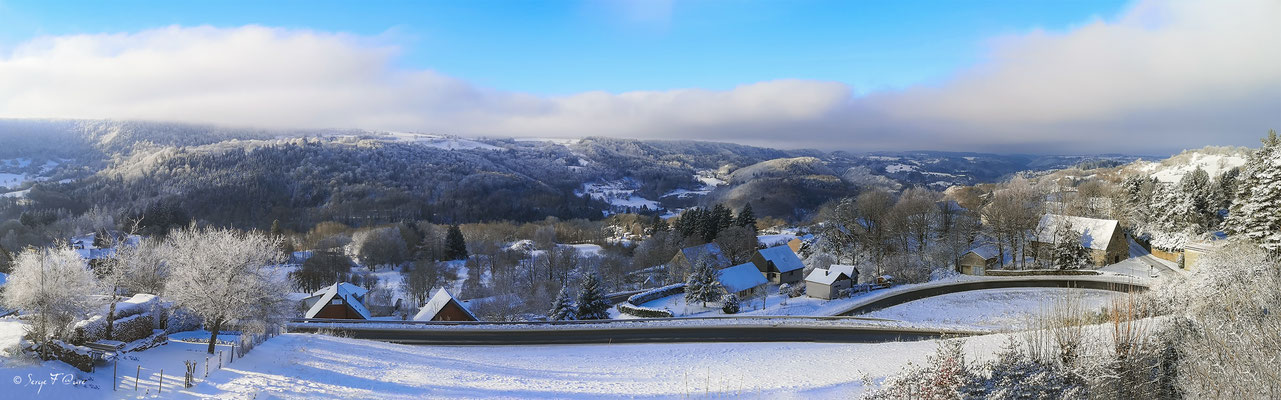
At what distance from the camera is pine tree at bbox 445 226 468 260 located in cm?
8606

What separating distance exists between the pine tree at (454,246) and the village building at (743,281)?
52.5 metres

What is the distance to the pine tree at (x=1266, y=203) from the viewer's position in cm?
2939

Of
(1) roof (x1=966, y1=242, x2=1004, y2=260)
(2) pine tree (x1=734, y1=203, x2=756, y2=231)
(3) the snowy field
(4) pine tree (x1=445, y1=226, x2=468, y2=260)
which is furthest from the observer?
(4) pine tree (x1=445, y1=226, x2=468, y2=260)

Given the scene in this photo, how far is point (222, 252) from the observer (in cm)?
2062

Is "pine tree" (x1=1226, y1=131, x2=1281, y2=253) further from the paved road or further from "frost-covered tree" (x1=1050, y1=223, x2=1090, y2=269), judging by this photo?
the paved road

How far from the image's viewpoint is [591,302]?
38938 millimetres

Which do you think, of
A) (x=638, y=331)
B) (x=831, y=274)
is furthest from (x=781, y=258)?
(x=638, y=331)

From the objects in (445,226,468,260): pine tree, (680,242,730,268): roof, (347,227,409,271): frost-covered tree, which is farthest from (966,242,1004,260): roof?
(347,227,409,271): frost-covered tree

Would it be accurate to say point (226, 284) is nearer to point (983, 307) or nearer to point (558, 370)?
point (558, 370)

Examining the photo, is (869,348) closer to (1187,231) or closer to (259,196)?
(1187,231)

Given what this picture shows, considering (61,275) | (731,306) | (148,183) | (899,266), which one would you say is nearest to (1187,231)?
(899,266)

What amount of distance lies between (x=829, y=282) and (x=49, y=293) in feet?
144

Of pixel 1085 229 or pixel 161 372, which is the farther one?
pixel 1085 229

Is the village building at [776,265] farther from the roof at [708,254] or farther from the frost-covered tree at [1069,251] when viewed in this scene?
the frost-covered tree at [1069,251]
